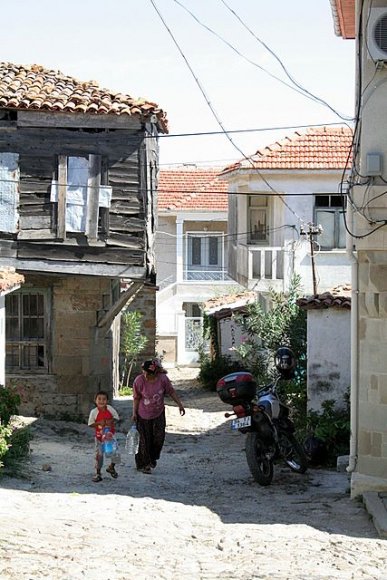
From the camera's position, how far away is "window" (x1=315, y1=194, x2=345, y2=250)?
24.5 meters

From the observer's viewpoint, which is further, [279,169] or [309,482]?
[279,169]

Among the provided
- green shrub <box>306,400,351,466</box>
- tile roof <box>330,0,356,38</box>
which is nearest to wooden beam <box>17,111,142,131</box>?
tile roof <box>330,0,356,38</box>

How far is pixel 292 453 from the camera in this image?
12570 millimetres

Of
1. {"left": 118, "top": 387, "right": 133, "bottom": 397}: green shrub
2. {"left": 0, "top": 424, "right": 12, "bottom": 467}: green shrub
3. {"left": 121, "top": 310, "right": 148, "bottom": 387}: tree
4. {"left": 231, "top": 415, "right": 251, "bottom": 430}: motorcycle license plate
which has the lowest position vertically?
{"left": 118, "top": 387, "right": 133, "bottom": 397}: green shrub

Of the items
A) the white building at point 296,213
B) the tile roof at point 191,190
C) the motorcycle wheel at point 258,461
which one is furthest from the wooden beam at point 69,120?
the tile roof at point 191,190

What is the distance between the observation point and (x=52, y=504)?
33.6 feet

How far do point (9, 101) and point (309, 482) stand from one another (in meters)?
8.70

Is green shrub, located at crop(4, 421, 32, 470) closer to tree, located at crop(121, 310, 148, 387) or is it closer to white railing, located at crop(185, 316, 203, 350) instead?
tree, located at crop(121, 310, 148, 387)

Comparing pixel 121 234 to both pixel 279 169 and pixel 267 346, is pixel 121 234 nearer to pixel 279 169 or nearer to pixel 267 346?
pixel 267 346

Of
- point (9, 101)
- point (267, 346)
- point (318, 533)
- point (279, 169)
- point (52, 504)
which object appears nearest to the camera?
point (318, 533)

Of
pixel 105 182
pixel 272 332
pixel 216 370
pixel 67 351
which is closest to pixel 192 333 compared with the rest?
pixel 216 370

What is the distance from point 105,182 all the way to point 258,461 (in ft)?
24.6

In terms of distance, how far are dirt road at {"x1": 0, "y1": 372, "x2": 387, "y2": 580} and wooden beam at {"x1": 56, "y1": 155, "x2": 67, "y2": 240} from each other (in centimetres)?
505

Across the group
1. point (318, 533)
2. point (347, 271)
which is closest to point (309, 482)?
point (318, 533)
